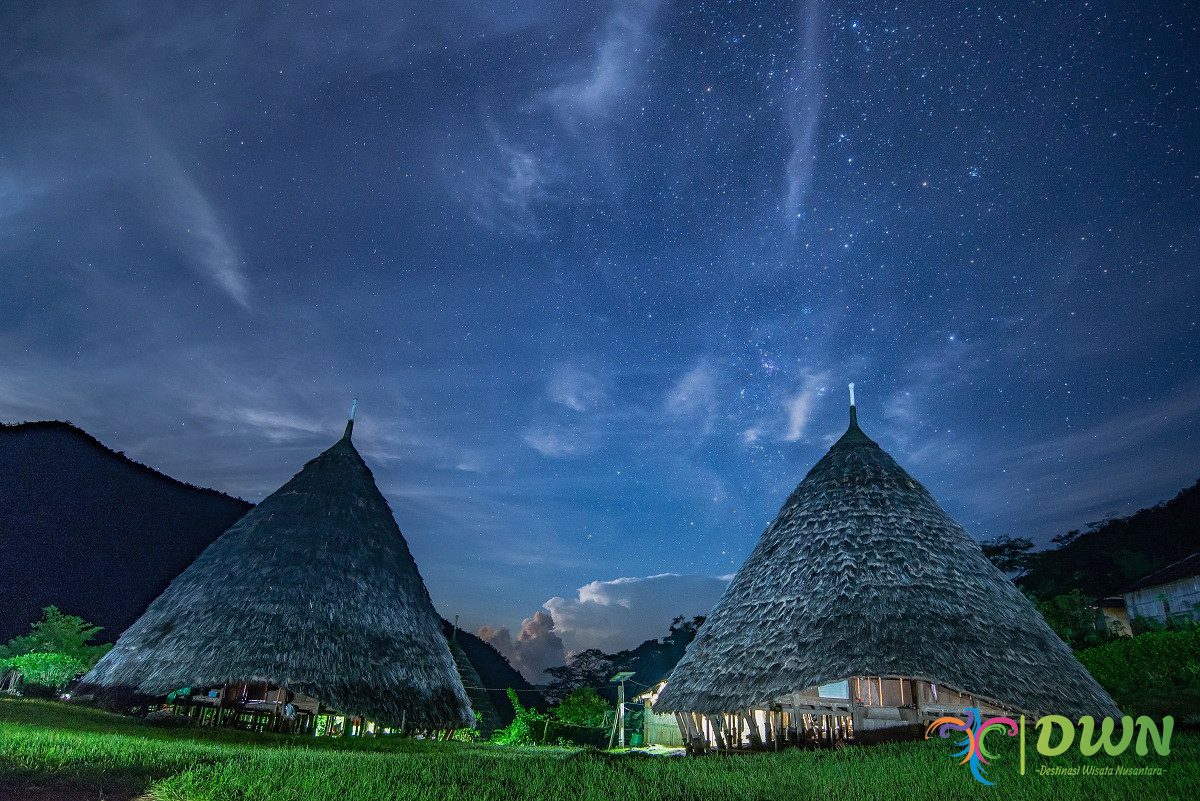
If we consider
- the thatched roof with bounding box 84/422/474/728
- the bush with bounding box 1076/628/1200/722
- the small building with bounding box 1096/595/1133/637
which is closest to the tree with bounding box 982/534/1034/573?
the small building with bounding box 1096/595/1133/637

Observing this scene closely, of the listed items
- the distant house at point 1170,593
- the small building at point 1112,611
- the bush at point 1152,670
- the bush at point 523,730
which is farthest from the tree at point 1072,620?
the bush at point 523,730

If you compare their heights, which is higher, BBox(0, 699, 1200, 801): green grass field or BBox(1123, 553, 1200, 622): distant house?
BBox(1123, 553, 1200, 622): distant house

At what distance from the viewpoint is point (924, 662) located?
31.0 feet

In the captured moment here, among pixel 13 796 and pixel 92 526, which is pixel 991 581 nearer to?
pixel 13 796

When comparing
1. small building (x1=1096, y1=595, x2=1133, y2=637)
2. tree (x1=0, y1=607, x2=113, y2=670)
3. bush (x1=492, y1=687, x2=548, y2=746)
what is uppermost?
small building (x1=1096, y1=595, x2=1133, y2=637)

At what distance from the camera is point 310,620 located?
12.2 metres

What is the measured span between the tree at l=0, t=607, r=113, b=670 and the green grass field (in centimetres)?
724

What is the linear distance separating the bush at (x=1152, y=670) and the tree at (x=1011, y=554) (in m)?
21.4

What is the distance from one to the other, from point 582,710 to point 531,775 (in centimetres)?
1898

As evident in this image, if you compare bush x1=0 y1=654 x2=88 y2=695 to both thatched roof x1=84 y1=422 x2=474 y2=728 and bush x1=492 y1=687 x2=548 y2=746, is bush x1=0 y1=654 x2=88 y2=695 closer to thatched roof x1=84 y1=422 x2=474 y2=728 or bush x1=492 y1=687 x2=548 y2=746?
thatched roof x1=84 y1=422 x2=474 y2=728

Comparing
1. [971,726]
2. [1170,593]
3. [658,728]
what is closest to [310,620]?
[971,726]

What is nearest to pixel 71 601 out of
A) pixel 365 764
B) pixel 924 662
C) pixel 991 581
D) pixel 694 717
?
pixel 365 764

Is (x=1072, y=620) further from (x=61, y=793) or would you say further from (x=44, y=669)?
(x=44, y=669)

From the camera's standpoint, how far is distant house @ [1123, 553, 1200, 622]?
70.2 feet
